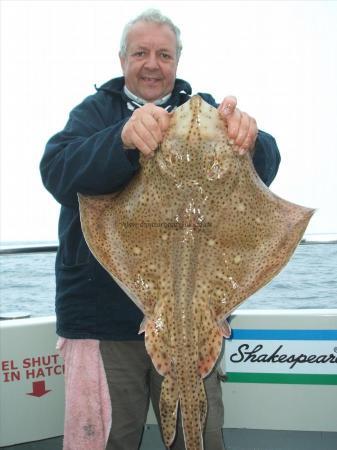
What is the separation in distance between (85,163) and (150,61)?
31.7 inches

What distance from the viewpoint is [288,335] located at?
3742mm

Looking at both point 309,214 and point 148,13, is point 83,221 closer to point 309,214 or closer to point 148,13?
point 309,214

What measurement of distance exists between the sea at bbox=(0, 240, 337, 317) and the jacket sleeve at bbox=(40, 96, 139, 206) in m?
1.88

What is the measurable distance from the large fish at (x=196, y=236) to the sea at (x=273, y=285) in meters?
1.83

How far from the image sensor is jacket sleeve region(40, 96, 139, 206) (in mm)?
2037

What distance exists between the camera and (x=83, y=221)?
7.04 ft

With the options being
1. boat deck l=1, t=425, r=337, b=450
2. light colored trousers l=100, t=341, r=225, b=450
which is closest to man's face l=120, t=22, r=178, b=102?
light colored trousers l=100, t=341, r=225, b=450

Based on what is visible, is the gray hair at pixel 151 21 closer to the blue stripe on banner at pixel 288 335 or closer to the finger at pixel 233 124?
the finger at pixel 233 124

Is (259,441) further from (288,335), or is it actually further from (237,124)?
(237,124)

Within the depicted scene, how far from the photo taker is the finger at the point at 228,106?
6.57 feet

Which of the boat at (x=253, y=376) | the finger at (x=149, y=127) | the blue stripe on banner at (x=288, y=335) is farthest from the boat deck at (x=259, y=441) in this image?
the finger at (x=149, y=127)

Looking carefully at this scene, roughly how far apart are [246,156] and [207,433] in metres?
1.38

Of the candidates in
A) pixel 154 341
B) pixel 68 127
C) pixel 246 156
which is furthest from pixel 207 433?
pixel 68 127

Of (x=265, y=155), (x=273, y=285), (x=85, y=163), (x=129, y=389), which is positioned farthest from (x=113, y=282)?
(x=273, y=285)
